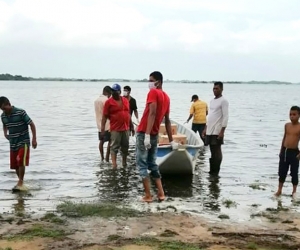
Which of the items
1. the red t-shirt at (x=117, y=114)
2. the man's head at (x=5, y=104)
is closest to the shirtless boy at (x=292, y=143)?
the red t-shirt at (x=117, y=114)

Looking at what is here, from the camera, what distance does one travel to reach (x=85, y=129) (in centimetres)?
2411

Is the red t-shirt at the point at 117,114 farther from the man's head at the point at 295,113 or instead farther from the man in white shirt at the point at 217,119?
the man's head at the point at 295,113

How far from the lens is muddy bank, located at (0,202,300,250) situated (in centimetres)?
563

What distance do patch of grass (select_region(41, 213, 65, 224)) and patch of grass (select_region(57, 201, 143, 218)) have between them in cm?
19

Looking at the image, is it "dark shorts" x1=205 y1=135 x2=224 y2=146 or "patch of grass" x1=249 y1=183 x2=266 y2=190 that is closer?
"patch of grass" x1=249 y1=183 x2=266 y2=190

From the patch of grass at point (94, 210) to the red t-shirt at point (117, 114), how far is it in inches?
128

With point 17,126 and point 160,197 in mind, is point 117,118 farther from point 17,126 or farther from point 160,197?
point 160,197

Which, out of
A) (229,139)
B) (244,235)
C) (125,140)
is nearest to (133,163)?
(125,140)

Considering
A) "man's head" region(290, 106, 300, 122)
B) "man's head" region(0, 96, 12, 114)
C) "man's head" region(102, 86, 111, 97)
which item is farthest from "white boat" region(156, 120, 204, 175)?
"man's head" region(0, 96, 12, 114)

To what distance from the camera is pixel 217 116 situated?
33.0ft

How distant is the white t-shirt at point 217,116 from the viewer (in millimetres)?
9969

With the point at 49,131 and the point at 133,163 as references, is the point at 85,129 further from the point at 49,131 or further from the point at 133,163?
the point at 133,163

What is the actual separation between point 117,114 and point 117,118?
96 millimetres

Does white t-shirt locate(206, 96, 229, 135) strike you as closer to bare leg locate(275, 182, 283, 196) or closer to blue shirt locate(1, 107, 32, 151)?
bare leg locate(275, 182, 283, 196)
